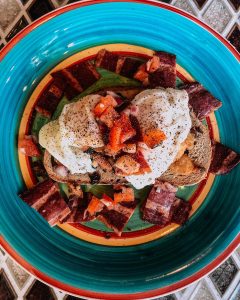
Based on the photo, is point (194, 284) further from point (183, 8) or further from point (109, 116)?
point (183, 8)

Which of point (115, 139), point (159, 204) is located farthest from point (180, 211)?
point (115, 139)

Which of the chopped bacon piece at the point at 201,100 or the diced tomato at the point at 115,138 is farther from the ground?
the chopped bacon piece at the point at 201,100

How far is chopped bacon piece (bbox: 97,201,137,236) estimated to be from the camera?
2842 millimetres

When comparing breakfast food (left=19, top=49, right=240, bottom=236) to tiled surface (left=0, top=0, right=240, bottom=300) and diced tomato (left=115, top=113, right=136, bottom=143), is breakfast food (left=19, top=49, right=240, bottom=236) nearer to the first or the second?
diced tomato (left=115, top=113, right=136, bottom=143)

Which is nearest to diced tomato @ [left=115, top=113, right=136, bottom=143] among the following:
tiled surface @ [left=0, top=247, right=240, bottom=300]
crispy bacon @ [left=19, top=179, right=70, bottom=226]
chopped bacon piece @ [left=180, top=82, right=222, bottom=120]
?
chopped bacon piece @ [left=180, top=82, right=222, bottom=120]

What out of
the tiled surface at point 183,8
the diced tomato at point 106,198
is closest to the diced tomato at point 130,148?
the diced tomato at point 106,198

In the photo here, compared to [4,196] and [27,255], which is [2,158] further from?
[27,255]

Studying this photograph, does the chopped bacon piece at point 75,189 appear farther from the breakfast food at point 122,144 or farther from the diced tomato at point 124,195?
the diced tomato at point 124,195

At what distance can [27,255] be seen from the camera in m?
2.73

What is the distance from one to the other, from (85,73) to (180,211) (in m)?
1.18

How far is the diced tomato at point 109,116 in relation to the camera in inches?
96.8

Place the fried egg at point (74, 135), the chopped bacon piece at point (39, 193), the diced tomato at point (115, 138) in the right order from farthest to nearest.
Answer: the chopped bacon piece at point (39, 193) < the fried egg at point (74, 135) < the diced tomato at point (115, 138)

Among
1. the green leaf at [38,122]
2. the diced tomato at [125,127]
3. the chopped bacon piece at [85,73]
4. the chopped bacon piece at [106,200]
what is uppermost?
the chopped bacon piece at [85,73]

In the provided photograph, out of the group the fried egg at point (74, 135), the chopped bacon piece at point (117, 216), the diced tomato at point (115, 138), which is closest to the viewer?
the diced tomato at point (115, 138)
